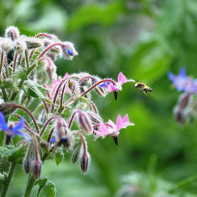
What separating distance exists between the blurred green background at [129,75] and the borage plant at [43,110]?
993 millimetres

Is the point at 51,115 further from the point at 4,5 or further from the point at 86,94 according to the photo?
the point at 4,5

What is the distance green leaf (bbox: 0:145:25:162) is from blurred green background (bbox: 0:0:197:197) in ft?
3.33

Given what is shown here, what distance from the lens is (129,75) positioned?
125 inches

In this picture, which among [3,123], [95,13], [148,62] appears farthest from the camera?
[148,62]

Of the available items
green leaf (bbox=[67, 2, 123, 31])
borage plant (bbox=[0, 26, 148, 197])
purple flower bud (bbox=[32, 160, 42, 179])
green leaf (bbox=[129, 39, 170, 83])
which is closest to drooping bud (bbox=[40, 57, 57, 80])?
borage plant (bbox=[0, 26, 148, 197])

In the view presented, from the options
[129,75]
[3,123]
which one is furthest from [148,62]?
[3,123]

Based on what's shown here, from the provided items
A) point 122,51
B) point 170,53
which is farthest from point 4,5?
point 170,53

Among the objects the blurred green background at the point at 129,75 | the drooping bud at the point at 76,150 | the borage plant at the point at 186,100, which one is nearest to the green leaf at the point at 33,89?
the drooping bud at the point at 76,150

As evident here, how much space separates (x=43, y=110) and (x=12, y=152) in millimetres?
173

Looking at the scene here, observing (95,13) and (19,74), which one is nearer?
(19,74)

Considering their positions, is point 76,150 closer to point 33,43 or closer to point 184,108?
point 33,43

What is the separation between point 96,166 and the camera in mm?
2801

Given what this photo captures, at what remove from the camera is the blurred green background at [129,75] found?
8.45 feet

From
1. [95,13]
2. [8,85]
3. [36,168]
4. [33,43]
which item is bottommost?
[36,168]
